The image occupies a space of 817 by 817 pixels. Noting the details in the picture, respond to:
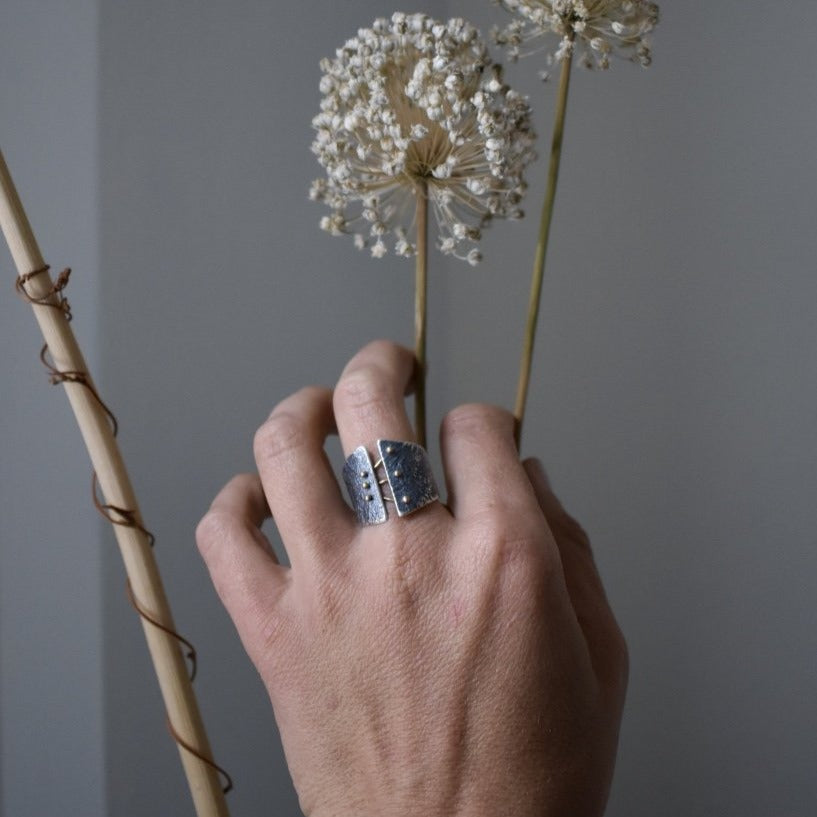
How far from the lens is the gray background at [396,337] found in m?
0.99

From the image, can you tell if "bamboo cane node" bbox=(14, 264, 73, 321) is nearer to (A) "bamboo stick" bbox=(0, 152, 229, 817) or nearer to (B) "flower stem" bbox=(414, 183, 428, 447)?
(A) "bamboo stick" bbox=(0, 152, 229, 817)

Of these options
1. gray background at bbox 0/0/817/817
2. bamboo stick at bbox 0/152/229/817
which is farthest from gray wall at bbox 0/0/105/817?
bamboo stick at bbox 0/152/229/817

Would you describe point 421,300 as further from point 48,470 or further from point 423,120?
point 48,470

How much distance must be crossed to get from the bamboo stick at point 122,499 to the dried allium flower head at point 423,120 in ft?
0.66

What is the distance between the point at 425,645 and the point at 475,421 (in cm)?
14

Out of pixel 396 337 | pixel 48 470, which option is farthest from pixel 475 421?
pixel 396 337

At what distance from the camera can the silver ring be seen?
1.72 ft

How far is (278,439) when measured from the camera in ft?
1.90

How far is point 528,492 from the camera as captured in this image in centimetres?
55

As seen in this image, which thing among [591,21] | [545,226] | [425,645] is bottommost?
[425,645]

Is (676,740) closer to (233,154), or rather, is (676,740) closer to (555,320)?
(555,320)

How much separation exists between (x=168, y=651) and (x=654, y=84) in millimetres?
1042

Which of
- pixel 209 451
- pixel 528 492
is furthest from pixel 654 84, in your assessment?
pixel 528 492

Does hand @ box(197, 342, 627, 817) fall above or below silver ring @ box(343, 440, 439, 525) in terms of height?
below
